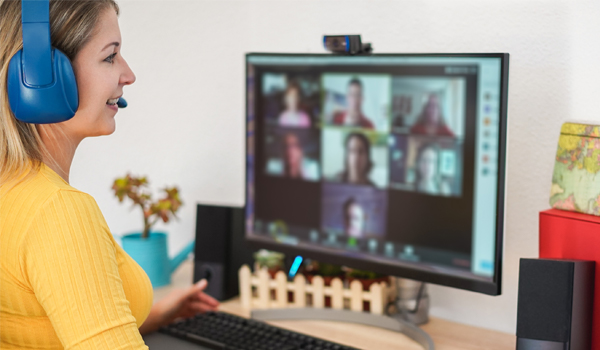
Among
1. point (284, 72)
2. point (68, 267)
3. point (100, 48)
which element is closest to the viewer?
point (68, 267)

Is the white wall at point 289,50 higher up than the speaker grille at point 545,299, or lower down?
higher up

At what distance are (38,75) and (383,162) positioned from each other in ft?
2.14

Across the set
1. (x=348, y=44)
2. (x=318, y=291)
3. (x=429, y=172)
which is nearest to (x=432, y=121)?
(x=429, y=172)

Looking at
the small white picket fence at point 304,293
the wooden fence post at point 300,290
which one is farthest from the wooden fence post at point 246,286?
the wooden fence post at point 300,290

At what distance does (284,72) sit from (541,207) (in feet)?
1.94

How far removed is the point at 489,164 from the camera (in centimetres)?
106

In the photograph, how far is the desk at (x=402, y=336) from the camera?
1168 mm

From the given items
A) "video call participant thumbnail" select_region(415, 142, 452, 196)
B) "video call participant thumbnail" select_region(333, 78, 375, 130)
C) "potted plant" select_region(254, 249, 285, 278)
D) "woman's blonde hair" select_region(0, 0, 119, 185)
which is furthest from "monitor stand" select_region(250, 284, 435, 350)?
"woman's blonde hair" select_region(0, 0, 119, 185)

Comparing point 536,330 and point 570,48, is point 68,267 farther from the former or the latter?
point 570,48

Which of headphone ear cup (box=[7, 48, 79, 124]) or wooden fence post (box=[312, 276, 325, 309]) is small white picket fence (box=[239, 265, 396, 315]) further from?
headphone ear cup (box=[7, 48, 79, 124])

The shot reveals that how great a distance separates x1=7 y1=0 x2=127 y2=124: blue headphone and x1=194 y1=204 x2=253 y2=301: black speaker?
2.12 ft

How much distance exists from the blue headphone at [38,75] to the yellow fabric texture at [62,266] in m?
0.09

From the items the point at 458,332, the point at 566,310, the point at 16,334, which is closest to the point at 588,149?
the point at 566,310

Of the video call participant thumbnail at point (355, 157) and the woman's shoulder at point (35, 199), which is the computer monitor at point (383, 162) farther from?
the woman's shoulder at point (35, 199)
